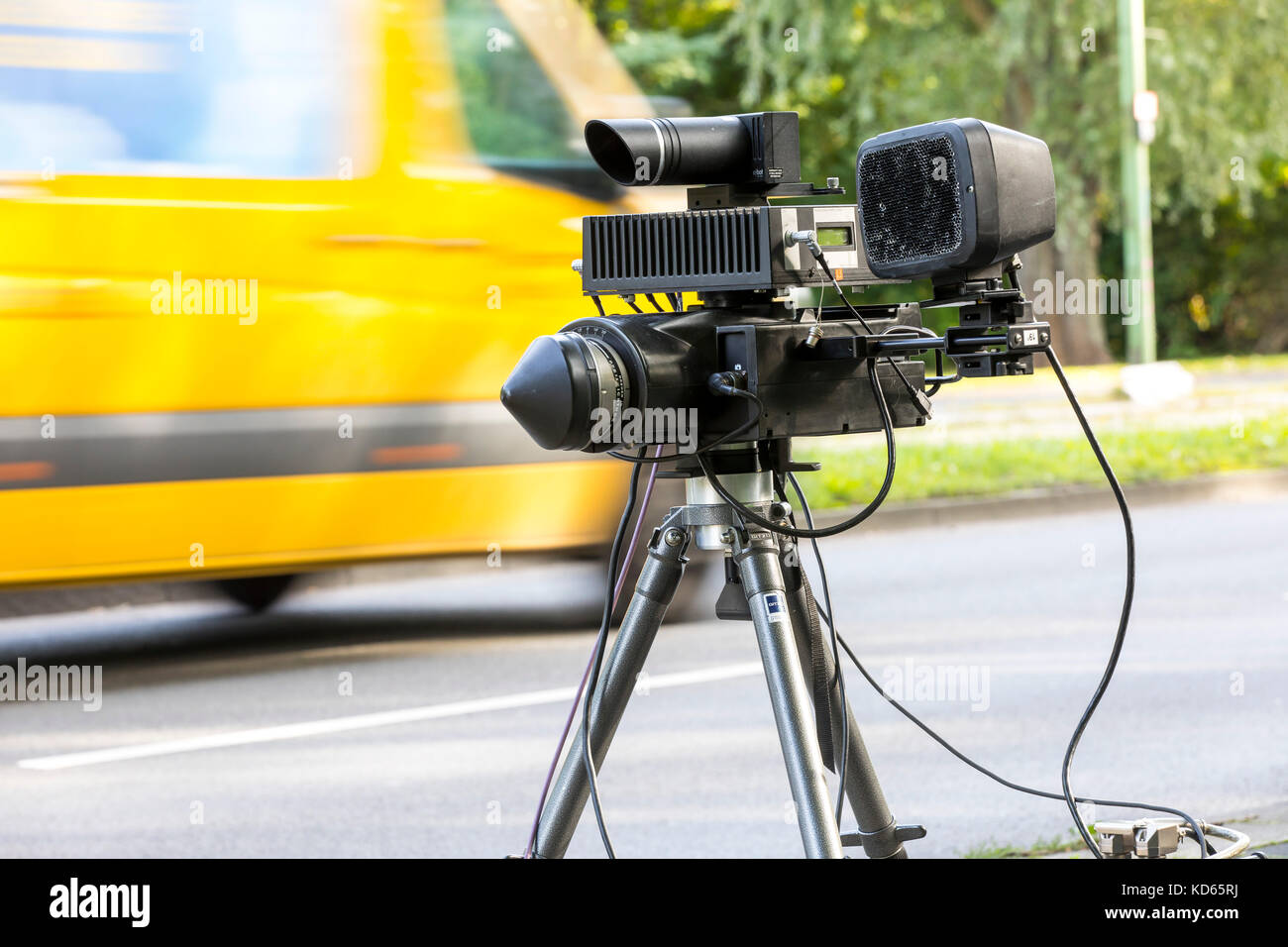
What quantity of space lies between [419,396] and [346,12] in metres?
1.46

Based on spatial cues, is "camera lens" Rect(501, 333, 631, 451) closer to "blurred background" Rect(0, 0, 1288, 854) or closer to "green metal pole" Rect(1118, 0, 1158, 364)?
"blurred background" Rect(0, 0, 1288, 854)

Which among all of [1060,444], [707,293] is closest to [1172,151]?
[1060,444]

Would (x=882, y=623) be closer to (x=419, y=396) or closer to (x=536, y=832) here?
(x=419, y=396)

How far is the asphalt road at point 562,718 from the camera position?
4879 mm

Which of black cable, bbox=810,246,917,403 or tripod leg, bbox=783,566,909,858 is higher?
black cable, bbox=810,246,917,403

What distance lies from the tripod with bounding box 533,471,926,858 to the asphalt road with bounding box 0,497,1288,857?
1716mm

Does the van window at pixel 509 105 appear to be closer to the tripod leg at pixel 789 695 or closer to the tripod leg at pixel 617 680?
the tripod leg at pixel 617 680

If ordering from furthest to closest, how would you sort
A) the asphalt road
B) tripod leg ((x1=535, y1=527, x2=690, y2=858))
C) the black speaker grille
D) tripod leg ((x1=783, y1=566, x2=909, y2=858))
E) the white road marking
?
the white road marking, the asphalt road, tripod leg ((x1=783, y1=566, x2=909, y2=858)), tripod leg ((x1=535, y1=527, x2=690, y2=858)), the black speaker grille

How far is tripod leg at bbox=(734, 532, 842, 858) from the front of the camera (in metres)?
2.54

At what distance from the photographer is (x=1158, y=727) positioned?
231 inches

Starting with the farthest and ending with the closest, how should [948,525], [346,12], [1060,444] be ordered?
[1060,444] → [948,525] → [346,12]

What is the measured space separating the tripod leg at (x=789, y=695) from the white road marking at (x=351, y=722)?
3.49 metres

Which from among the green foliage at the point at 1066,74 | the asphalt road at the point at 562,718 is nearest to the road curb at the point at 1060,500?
the asphalt road at the point at 562,718

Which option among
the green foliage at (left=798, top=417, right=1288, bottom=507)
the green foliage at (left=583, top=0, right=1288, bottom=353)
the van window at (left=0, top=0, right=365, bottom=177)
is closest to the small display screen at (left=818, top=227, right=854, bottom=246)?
the van window at (left=0, top=0, right=365, bottom=177)
